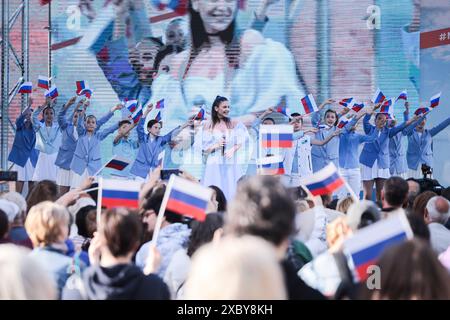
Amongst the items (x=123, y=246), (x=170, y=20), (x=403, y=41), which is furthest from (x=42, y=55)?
(x=123, y=246)

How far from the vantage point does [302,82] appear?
14281mm

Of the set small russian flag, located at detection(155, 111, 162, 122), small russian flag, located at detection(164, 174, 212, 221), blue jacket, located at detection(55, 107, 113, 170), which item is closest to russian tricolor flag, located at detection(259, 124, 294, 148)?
small russian flag, located at detection(164, 174, 212, 221)

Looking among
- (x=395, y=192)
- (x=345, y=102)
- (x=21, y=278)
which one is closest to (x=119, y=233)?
(x=21, y=278)

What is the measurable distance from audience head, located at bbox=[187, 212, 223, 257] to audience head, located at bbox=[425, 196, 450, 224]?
1.41 metres

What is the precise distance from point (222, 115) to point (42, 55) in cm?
306

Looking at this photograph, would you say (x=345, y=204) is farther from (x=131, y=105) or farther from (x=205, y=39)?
(x=205, y=39)

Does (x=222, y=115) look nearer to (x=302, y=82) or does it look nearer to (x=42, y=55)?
(x=302, y=82)

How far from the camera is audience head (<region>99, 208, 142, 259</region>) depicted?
3350mm

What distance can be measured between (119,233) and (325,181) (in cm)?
209

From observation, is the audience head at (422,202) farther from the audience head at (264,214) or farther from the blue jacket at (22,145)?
the blue jacket at (22,145)

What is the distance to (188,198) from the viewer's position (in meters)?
4.16

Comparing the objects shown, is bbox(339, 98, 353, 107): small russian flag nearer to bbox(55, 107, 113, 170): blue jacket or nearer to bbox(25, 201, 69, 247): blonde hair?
bbox(55, 107, 113, 170): blue jacket

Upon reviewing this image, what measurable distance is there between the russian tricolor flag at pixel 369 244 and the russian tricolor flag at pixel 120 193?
179 cm

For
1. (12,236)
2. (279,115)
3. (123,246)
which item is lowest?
(279,115)
